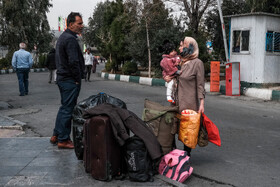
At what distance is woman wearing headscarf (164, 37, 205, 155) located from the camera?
182 inches

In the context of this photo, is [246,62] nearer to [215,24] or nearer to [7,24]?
[215,24]

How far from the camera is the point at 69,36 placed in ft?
16.9

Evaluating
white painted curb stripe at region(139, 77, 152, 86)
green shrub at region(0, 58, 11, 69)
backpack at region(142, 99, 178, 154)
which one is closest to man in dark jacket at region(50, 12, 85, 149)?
backpack at region(142, 99, 178, 154)

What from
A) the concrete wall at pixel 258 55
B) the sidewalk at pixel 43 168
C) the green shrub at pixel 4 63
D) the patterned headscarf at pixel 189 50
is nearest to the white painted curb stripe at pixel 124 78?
the concrete wall at pixel 258 55

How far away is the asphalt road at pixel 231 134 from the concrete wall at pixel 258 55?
5.94 ft

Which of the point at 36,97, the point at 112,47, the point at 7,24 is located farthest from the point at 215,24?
the point at 7,24

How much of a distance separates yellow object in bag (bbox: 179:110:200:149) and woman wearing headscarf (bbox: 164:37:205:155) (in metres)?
0.23

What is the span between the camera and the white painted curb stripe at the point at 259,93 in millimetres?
11722

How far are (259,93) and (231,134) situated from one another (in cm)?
601

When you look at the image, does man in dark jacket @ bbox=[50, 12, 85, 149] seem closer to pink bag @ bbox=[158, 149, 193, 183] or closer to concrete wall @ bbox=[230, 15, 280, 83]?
pink bag @ bbox=[158, 149, 193, 183]

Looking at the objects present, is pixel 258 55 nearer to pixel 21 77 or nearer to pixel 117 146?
pixel 21 77

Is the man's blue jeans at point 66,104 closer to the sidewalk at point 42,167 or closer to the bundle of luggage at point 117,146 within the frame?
the sidewalk at point 42,167

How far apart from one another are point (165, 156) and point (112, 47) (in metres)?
20.7

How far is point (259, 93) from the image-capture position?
478 inches
